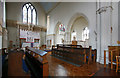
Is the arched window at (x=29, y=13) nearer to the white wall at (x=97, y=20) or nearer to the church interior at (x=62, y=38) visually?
the church interior at (x=62, y=38)

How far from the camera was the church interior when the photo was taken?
2758 millimetres

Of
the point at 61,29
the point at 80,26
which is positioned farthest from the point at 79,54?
the point at 61,29

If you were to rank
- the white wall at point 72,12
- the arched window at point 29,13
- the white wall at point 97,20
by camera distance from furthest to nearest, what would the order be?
the arched window at point 29,13 < the white wall at point 72,12 < the white wall at point 97,20

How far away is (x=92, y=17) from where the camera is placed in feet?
18.5

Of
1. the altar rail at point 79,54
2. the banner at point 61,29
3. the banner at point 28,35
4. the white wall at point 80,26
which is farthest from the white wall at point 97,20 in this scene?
the banner at point 28,35

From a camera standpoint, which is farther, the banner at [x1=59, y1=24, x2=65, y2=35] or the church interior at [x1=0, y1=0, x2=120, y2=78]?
the banner at [x1=59, y1=24, x2=65, y2=35]

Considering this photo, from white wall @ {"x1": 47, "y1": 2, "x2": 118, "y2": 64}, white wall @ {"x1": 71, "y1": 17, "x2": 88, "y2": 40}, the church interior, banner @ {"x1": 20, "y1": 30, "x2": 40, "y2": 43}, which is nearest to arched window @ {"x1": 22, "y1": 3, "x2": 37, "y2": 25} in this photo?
the church interior

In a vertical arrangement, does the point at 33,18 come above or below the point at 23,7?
below

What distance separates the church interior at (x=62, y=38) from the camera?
2758mm

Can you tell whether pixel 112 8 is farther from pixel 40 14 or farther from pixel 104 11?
pixel 40 14

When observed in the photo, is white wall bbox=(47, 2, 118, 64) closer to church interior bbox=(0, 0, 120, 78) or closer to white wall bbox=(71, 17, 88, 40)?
church interior bbox=(0, 0, 120, 78)

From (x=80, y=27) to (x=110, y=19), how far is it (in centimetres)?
670

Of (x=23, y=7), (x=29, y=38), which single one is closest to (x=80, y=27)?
(x=29, y=38)

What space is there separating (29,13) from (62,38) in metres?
7.91
